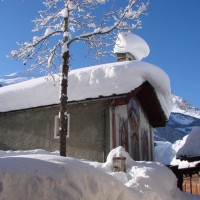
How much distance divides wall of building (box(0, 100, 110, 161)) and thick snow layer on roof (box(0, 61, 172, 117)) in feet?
1.35

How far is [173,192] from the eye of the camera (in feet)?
27.7

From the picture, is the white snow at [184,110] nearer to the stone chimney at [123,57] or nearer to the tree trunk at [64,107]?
the stone chimney at [123,57]

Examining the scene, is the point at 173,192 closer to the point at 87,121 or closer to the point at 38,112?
the point at 87,121

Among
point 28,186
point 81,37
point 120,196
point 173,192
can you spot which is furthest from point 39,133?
point 28,186

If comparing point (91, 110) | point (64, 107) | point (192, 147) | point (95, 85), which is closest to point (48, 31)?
point (64, 107)

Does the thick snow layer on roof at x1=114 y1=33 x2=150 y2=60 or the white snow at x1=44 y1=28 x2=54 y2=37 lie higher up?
the thick snow layer on roof at x1=114 y1=33 x2=150 y2=60

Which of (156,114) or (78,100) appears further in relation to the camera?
(156,114)

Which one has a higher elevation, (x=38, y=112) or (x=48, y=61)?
(x=48, y=61)

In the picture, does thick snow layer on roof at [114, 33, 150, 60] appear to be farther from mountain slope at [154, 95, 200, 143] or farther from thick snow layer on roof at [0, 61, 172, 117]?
mountain slope at [154, 95, 200, 143]

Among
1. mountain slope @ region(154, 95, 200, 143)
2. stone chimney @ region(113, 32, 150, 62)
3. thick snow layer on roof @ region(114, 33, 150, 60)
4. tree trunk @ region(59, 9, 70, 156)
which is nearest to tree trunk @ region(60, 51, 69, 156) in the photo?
tree trunk @ region(59, 9, 70, 156)

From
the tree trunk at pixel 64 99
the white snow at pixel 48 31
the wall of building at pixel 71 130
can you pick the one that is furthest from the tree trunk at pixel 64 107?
the wall of building at pixel 71 130

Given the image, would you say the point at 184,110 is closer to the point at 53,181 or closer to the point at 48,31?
the point at 48,31

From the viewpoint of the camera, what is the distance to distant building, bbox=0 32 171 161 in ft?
38.4

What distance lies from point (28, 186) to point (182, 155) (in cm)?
879
